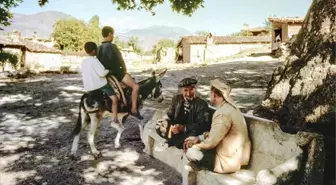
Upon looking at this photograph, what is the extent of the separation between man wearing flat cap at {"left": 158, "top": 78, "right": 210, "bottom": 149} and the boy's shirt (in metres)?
1.82

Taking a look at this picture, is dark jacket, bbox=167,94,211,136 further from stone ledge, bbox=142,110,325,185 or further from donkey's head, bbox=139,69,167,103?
donkey's head, bbox=139,69,167,103

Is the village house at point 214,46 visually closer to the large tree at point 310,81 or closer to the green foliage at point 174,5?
the green foliage at point 174,5

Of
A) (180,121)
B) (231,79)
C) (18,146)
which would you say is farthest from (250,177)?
(231,79)

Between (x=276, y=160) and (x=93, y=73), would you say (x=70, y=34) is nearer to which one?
(x=93, y=73)

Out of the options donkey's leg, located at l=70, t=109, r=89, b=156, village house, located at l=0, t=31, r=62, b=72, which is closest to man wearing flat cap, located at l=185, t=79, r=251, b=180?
donkey's leg, located at l=70, t=109, r=89, b=156

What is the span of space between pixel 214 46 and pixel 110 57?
4738 centimetres

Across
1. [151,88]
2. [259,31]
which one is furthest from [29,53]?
[151,88]

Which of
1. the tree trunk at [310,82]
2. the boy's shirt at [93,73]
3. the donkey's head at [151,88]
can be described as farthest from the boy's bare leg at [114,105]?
the tree trunk at [310,82]

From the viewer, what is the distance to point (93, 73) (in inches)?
301

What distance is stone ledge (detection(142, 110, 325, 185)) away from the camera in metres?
4.39

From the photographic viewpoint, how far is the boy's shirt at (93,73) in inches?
299

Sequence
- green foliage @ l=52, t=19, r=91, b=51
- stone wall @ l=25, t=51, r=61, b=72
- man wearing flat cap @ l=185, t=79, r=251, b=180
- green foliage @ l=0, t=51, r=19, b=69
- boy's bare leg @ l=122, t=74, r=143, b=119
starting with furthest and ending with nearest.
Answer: green foliage @ l=52, t=19, r=91, b=51, stone wall @ l=25, t=51, r=61, b=72, green foliage @ l=0, t=51, r=19, b=69, boy's bare leg @ l=122, t=74, r=143, b=119, man wearing flat cap @ l=185, t=79, r=251, b=180

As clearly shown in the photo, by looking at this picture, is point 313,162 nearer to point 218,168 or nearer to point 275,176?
point 275,176

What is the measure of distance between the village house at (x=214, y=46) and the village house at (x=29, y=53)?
828 inches
